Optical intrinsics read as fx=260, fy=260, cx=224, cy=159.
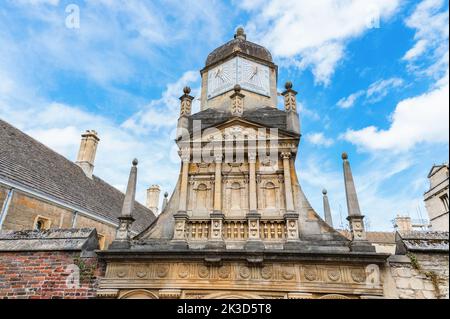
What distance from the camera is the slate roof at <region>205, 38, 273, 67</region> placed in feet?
35.0

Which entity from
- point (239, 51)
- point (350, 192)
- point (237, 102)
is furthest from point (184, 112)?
point (350, 192)

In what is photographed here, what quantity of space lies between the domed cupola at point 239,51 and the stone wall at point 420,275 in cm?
846

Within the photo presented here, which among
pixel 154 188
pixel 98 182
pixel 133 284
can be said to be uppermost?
pixel 154 188

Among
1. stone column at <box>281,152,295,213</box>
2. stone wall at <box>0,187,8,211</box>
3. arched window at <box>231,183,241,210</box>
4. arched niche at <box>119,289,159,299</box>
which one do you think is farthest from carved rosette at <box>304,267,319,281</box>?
stone wall at <box>0,187,8,211</box>

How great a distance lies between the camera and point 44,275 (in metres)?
6.21

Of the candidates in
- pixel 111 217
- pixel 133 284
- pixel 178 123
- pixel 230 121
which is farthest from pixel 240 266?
pixel 111 217

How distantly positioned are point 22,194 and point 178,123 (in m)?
8.05

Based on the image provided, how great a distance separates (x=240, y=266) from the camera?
6219 millimetres

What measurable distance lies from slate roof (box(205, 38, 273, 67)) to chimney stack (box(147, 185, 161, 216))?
841 inches

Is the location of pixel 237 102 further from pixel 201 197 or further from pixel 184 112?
pixel 201 197

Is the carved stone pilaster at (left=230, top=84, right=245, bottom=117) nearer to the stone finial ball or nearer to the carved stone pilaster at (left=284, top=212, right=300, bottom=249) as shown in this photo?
the stone finial ball

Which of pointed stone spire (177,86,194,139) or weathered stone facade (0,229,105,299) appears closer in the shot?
weathered stone facade (0,229,105,299)

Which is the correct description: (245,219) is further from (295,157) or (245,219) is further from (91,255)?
(91,255)
